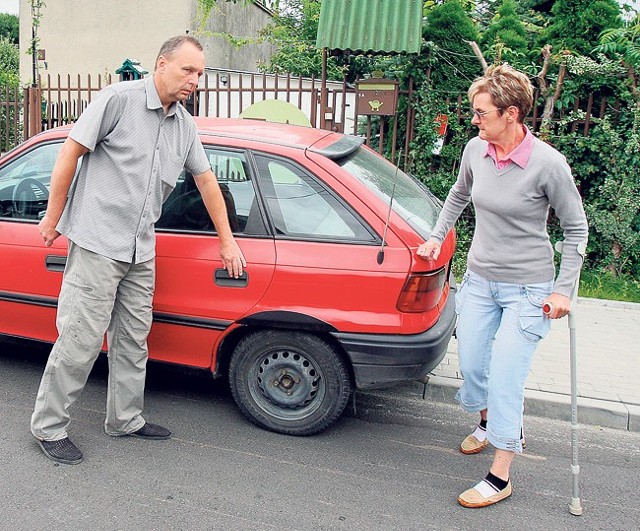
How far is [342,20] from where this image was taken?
296 inches

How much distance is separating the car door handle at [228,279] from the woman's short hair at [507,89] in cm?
154

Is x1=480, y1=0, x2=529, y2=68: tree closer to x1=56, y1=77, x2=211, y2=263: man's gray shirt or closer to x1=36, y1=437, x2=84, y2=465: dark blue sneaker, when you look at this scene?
x1=56, y1=77, x2=211, y2=263: man's gray shirt

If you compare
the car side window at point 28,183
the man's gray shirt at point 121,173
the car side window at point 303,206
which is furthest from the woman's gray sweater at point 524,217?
the car side window at point 28,183

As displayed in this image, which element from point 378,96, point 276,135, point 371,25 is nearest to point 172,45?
point 276,135

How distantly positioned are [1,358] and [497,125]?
377 cm

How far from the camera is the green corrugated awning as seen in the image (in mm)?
7207

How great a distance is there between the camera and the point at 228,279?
3.65m

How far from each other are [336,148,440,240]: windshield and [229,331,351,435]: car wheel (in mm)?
862

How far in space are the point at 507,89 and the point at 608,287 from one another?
468 cm

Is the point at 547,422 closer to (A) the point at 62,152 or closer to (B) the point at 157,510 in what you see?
(B) the point at 157,510

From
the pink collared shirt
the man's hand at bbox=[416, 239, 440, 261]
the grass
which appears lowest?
the grass

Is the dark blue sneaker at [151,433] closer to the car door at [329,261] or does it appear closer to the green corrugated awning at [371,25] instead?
the car door at [329,261]

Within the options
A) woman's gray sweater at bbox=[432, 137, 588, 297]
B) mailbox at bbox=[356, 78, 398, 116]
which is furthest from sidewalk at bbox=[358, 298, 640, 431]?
mailbox at bbox=[356, 78, 398, 116]

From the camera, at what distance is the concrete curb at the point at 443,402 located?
418 cm
